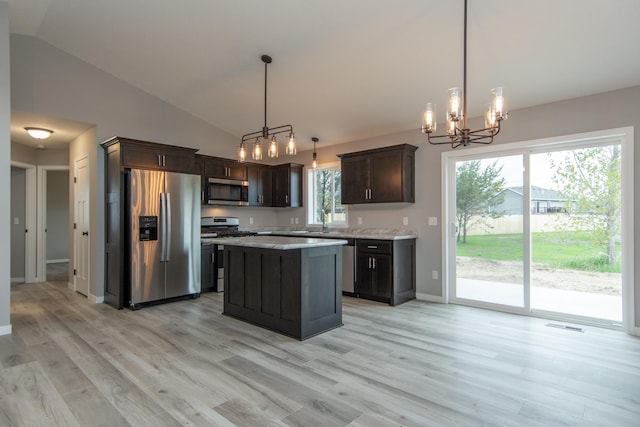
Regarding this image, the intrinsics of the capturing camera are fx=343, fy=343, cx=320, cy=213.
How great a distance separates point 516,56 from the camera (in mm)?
3297

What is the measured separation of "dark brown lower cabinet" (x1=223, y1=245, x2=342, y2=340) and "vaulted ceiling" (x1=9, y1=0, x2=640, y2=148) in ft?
7.00

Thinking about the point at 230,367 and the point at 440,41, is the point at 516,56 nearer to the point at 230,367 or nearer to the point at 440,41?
the point at 440,41

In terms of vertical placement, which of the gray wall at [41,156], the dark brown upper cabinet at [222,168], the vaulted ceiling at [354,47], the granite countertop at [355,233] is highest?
the vaulted ceiling at [354,47]

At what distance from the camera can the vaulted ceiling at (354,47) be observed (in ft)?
9.71

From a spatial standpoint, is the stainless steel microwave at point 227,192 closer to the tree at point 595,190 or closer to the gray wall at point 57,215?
the tree at point 595,190

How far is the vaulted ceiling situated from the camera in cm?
296

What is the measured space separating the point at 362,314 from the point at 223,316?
5.44 ft

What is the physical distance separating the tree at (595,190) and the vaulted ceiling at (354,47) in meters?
0.70

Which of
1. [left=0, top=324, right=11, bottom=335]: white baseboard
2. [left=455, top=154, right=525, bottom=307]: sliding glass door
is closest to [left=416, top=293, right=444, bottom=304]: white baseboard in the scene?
[left=455, top=154, right=525, bottom=307]: sliding glass door

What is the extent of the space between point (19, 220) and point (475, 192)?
7.67m

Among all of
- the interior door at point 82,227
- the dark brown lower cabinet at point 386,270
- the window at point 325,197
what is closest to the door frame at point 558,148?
the dark brown lower cabinet at point 386,270

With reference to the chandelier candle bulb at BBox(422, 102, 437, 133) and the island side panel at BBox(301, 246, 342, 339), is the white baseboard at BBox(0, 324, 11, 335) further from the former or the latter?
the chandelier candle bulb at BBox(422, 102, 437, 133)

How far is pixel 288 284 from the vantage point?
334 cm

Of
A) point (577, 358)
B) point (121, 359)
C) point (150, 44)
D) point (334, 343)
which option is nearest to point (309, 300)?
point (334, 343)
